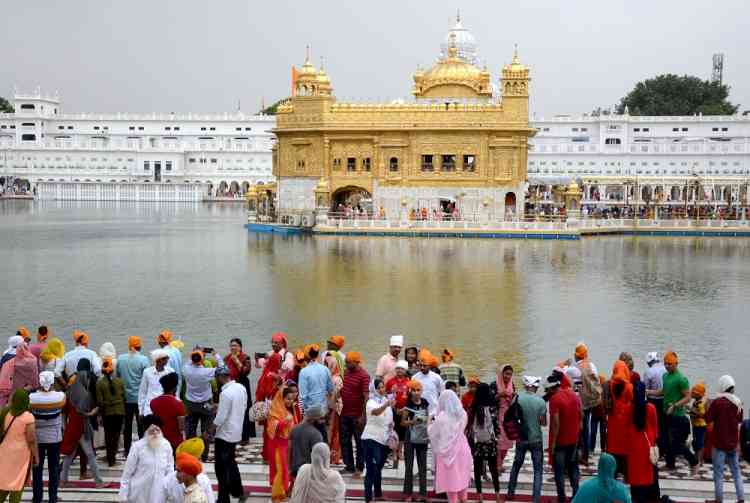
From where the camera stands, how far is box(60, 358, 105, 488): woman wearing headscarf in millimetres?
10328

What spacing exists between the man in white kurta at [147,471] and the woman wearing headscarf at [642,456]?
4294 mm

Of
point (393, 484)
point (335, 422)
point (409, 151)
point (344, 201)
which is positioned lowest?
point (393, 484)

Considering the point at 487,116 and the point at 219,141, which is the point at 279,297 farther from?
the point at 219,141

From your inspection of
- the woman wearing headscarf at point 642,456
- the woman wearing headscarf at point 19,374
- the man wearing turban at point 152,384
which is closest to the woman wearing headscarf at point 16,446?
the man wearing turban at point 152,384

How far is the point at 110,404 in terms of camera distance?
10.9 metres

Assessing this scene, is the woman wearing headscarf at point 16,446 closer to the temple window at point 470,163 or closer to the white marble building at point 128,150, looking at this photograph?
the temple window at point 470,163

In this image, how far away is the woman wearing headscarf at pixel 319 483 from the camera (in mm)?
7672

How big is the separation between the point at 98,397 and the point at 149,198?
112 m

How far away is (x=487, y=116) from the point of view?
175ft

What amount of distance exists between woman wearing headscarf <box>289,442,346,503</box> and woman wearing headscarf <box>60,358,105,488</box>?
3.40 m

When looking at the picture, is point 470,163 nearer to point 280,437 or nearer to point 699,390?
point 699,390

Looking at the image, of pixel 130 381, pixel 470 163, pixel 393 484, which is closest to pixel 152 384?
pixel 130 381

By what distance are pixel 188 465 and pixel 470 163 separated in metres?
47.3

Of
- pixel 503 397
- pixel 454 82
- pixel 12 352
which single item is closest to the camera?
pixel 503 397
